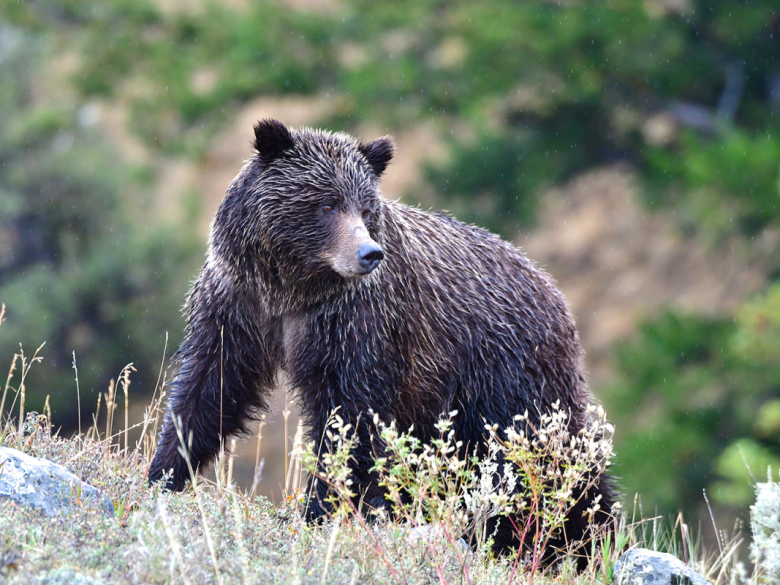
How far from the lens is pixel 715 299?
20766 mm

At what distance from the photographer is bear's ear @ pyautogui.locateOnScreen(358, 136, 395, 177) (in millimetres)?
4934

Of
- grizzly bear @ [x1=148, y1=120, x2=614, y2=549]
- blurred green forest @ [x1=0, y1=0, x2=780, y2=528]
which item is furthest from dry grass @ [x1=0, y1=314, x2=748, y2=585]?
blurred green forest @ [x1=0, y1=0, x2=780, y2=528]

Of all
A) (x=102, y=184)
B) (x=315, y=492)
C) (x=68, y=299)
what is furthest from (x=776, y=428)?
(x=102, y=184)

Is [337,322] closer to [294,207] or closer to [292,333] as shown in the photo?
[292,333]

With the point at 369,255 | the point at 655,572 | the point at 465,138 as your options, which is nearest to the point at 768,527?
the point at 655,572

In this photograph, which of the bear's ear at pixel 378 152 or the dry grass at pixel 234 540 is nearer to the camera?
the dry grass at pixel 234 540

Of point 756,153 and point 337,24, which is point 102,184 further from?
point 756,153

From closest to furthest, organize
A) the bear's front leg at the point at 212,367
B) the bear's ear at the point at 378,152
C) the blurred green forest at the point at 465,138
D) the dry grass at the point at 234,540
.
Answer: the dry grass at the point at 234,540, the bear's front leg at the point at 212,367, the bear's ear at the point at 378,152, the blurred green forest at the point at 465,138

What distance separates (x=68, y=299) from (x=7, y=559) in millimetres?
14967

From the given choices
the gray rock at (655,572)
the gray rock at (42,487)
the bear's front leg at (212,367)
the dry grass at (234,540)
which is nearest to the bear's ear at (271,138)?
the bear's front leg at (212,367)

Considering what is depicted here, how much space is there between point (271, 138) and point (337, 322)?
0.94 metres

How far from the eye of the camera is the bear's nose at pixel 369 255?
14.0ft

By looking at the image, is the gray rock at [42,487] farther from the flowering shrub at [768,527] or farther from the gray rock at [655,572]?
the flowering shrub at [768,527]

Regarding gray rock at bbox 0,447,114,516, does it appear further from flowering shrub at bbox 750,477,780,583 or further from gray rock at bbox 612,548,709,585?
flowering shrub at bbox 750,477,780,583
